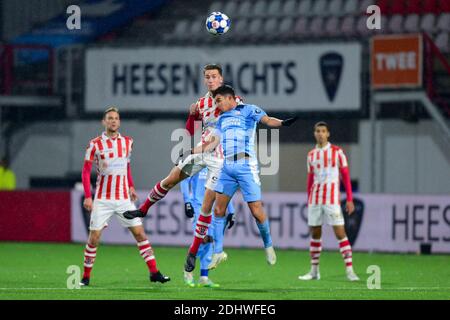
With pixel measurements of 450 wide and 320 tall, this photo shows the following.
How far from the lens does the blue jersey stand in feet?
40.8

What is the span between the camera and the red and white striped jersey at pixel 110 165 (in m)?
13.3

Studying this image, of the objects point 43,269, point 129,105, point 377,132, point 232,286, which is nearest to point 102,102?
point 129,105

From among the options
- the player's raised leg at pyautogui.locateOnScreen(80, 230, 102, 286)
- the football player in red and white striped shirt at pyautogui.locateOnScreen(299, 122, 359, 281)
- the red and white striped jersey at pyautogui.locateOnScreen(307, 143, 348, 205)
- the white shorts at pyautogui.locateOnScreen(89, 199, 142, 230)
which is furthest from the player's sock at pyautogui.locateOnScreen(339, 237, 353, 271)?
the player's raised leg at pyautogui.locateOnScreen(80, 230, 102, 286)

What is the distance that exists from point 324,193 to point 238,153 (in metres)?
2.76

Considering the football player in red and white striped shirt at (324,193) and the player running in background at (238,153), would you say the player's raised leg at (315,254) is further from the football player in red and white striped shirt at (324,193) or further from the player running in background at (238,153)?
the player running in background at (238,153)

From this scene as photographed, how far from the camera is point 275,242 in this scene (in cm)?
2020

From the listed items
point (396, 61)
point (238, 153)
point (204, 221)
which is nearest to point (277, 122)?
point (238, 153)

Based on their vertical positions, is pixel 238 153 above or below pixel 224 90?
below

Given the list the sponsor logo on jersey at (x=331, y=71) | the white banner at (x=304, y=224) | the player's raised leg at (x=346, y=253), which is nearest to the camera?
the player's raised leg at (x=346, y=253)

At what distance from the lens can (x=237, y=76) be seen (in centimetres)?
2397

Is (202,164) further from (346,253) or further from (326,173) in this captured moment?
(346,253)

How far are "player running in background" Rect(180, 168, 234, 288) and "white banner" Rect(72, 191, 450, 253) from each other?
21.0ft

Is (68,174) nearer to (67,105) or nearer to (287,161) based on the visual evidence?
(67,105)

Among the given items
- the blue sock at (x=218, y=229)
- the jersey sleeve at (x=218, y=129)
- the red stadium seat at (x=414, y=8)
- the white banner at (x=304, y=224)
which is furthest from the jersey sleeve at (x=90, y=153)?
the red stadium seat at (x=414, y=8)
